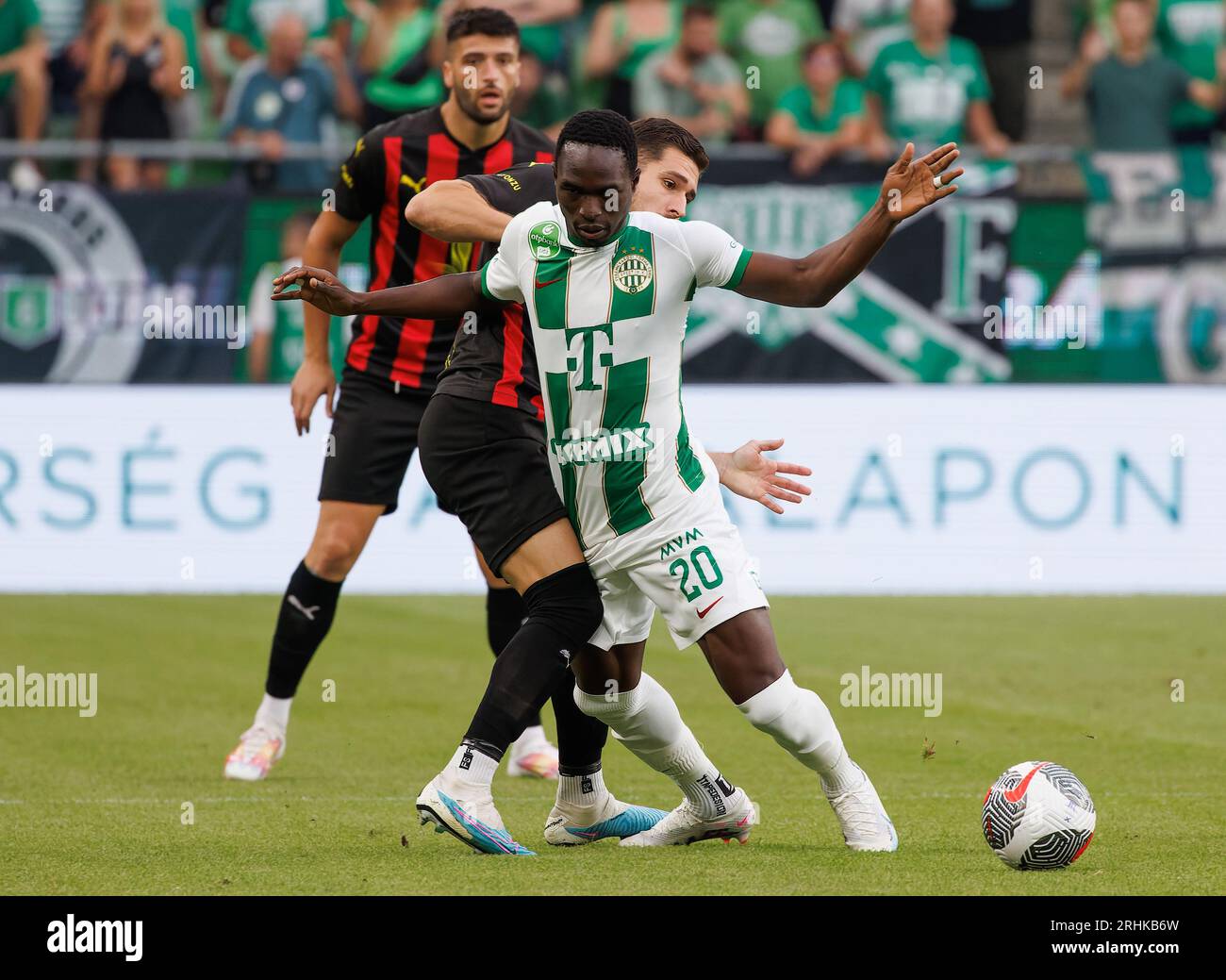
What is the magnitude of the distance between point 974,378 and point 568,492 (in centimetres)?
775

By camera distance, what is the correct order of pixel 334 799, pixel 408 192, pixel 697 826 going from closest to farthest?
1. pixel 697 826
2. pixel 334 799
3. pixel 408 192

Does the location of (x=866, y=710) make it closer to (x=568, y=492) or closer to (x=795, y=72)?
(x=568, y=492)

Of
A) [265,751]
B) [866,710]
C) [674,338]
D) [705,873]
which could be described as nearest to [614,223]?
[674,338]

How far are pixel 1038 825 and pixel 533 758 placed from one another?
2485 millimetres

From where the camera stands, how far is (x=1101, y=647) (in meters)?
10.1

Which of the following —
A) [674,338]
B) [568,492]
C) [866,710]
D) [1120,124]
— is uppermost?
[1120,124]

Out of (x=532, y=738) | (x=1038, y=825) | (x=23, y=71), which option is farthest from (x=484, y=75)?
(x=23, y=71)

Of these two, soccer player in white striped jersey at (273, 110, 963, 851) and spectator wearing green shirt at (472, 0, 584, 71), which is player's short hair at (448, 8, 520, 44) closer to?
soccer player in white striped jersey at (273, 110, 963, 851)

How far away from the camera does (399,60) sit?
46.0 ft

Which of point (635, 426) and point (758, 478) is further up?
point (635, 426)

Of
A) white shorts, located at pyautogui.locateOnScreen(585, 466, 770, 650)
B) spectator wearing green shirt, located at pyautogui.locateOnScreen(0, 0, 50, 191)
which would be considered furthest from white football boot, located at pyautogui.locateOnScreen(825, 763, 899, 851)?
spectator wearing green shirt, located at pyautogui.locateOnScreen(0, 0, 50, 191)

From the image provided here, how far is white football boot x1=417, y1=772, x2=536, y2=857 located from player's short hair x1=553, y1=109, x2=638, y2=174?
1614 millimetres

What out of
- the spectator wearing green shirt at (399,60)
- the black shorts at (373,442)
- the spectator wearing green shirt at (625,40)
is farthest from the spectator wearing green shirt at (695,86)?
the black shorts at (373,442)

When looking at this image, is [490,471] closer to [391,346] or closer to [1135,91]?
[391,346]
